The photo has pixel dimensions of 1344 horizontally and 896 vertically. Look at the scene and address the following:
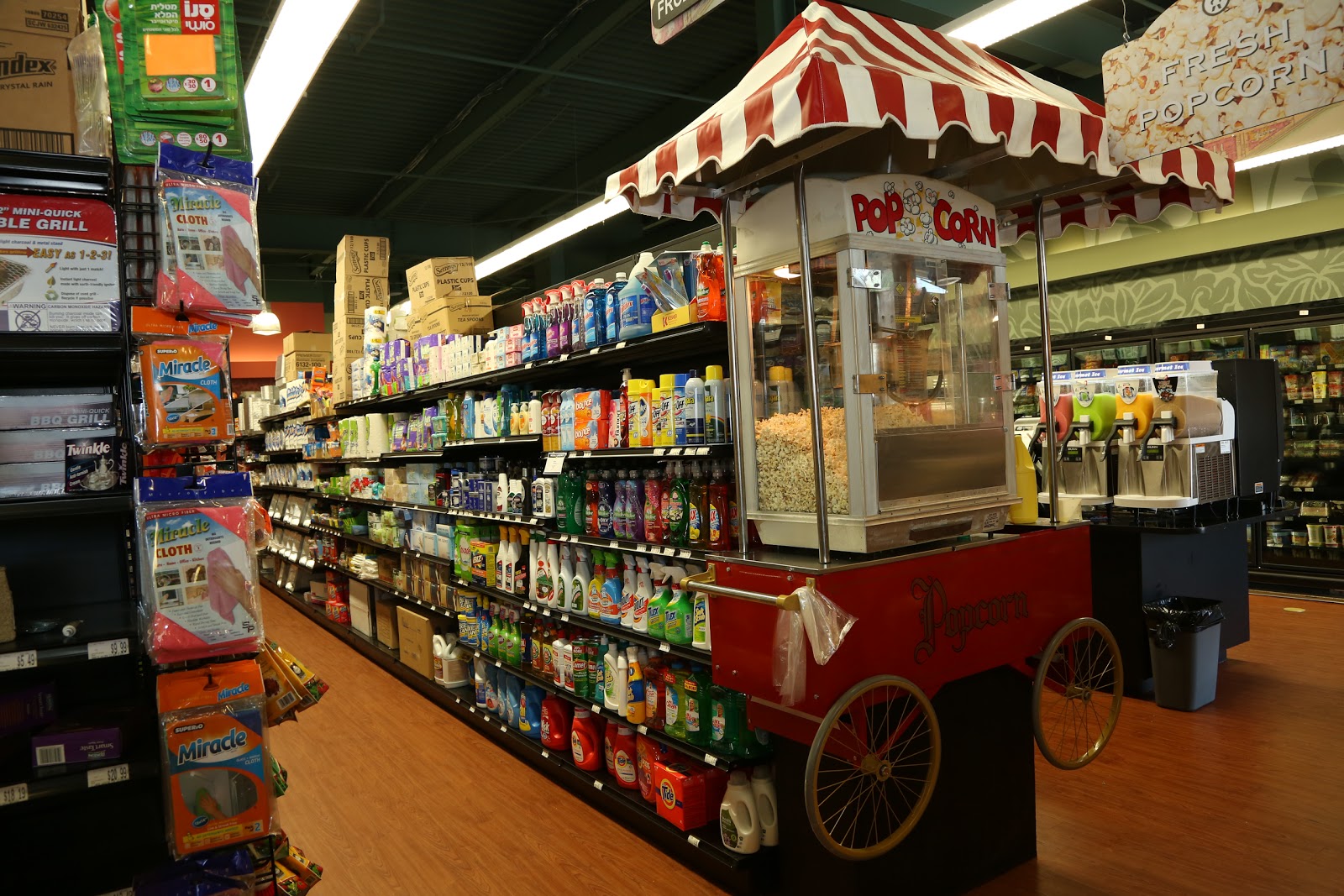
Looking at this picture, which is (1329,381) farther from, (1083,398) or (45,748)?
(45,748)

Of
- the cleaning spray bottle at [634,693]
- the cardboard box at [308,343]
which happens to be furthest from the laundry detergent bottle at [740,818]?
the cardboard box at [308,343]

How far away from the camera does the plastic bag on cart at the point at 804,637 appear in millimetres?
2455

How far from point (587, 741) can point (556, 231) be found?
6.43 meters

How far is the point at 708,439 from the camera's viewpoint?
3.45m

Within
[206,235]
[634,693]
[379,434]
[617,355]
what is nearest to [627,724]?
[634,693]

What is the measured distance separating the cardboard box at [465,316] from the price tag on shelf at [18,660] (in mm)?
3954

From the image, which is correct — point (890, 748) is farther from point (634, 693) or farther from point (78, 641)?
point (78, 641)

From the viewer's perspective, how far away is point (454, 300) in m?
5.91

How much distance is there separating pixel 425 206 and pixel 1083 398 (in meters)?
10.1

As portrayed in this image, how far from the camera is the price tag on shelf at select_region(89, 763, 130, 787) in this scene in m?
2.21

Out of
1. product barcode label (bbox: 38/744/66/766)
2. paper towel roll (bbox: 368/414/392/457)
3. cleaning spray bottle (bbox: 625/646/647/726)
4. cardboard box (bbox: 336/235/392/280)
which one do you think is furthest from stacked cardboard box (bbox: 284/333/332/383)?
product barcode label (bbox: 38/744/66/766)

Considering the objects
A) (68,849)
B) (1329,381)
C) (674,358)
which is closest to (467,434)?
(674,358)

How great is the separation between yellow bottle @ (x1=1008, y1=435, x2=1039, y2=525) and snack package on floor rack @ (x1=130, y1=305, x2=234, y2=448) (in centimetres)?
267

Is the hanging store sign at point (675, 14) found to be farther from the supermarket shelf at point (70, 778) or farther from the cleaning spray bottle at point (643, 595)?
the supermarket shelf at point (70, 778)
